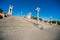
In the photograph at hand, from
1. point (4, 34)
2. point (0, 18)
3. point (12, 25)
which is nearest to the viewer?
point (4, 34)

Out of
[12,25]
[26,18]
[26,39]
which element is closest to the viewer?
[26,39]

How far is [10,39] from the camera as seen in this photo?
3.75 metres

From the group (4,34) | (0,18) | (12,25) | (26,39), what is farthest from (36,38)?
(0,18)

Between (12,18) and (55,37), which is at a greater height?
(12,18)

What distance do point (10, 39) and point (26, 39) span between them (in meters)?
0.32

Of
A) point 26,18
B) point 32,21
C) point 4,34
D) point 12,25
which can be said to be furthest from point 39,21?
point 4,34

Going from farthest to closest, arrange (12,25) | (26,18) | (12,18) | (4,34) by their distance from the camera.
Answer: (26,18) < (12,18) < (12,25) < (4,34)

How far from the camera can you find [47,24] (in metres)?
5.56

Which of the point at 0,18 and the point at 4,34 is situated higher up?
the point at 0,18

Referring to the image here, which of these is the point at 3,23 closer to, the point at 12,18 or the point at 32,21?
the point at 12,18

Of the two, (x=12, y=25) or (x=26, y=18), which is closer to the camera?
(x=12, y=25)

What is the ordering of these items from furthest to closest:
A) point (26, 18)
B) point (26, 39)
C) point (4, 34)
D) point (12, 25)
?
point (26, 18)
point (12, 25)
point (4, 34)
point (26, 39)

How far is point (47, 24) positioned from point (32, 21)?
790mm

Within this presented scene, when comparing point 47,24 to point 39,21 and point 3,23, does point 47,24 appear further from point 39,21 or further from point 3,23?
point 3,23
